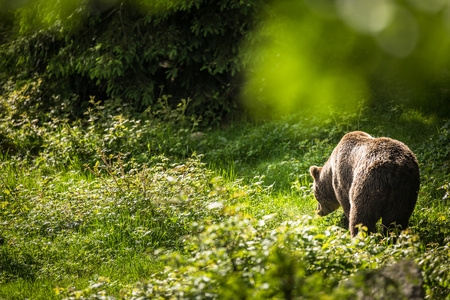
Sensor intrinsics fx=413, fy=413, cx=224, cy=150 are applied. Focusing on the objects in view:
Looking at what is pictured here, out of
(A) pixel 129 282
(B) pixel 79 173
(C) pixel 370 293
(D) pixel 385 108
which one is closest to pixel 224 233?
(C) pixel 370 293

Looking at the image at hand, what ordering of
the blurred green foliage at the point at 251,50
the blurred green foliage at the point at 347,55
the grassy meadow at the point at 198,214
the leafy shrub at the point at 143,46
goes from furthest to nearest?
the leafy shrub at the point at 143,46, the blurred green foliage at the point at 251,50, the blurred green foliage at the point at 347,55, the grassy meadow at the point at 198,214

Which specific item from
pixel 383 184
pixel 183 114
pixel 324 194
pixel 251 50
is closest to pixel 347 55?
pixel 251 50

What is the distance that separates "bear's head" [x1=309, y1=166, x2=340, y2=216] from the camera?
5.52 metres

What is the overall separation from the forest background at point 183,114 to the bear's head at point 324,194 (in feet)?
0.50

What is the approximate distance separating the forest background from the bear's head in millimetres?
153

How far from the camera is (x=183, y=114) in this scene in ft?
31.9

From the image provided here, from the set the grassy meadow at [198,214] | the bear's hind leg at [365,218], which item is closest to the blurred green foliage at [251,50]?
the grassy meadow at [198,214]

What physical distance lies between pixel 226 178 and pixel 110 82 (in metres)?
4.43

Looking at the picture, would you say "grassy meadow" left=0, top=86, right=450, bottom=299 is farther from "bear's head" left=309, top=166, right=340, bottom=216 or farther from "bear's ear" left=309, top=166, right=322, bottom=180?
"bear's ear" left=309, top=166, right=322, bottom=180

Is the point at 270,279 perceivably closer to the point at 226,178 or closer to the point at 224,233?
the point at 224,233

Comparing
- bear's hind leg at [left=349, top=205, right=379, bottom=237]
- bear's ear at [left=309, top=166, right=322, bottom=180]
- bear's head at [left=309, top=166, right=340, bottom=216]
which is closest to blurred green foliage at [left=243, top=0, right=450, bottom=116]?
bear's ear at [left=309, top=166, right=322, bottom=180]

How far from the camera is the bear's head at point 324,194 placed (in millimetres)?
5520

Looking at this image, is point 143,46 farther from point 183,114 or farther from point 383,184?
point 383,184

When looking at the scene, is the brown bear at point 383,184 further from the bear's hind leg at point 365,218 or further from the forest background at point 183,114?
the forest background at point 183,114
